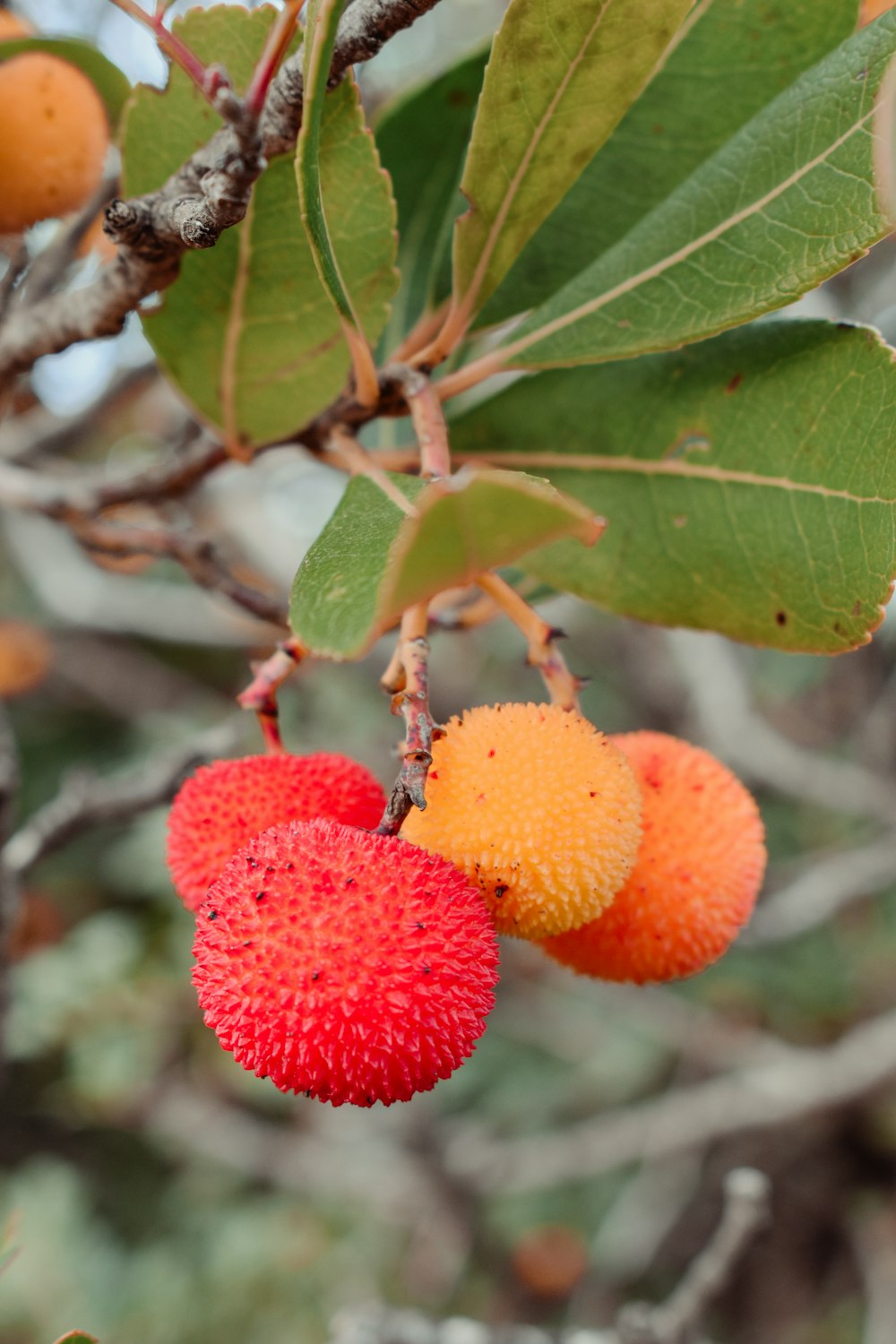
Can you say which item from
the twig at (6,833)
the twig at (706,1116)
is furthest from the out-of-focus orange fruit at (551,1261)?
the twig at (6,833)

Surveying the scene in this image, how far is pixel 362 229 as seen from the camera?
800mm

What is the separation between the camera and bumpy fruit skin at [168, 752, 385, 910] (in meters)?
0.79

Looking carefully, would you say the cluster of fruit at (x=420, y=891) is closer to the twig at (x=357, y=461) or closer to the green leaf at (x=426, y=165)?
the twig at (x=357, y=461)

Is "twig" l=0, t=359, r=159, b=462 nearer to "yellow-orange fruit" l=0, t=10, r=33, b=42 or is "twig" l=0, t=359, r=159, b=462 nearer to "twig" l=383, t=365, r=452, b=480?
"yellow-orange fruit" l=0, t=10, r=33, b=42

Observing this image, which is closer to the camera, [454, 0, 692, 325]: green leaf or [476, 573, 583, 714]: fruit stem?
[454, 0, 692, 325]: green leaf

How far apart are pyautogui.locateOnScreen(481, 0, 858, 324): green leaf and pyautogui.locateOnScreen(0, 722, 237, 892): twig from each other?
2.27 feet

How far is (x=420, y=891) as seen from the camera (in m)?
0.65

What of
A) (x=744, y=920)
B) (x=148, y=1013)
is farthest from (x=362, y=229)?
(x=148, y=1013)

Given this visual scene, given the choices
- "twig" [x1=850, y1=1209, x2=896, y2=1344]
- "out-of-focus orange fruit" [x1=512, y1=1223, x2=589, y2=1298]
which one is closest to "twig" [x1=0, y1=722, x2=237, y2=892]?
"twig" [x1=850, y1=1209, x2=896, y2=1344]

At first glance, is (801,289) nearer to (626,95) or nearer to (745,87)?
(626,95)

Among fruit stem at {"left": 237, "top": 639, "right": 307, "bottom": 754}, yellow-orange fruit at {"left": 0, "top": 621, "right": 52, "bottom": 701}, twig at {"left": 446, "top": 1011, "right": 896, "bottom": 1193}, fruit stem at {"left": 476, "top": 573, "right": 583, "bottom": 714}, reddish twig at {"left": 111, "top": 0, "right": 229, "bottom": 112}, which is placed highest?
reddish twig at {"left": 111, "top": 0, "right": 229, "bottom": 112}

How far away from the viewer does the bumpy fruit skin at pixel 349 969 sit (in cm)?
62

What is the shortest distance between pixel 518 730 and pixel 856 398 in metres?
0.35

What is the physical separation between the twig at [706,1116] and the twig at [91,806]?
5.57 feet
